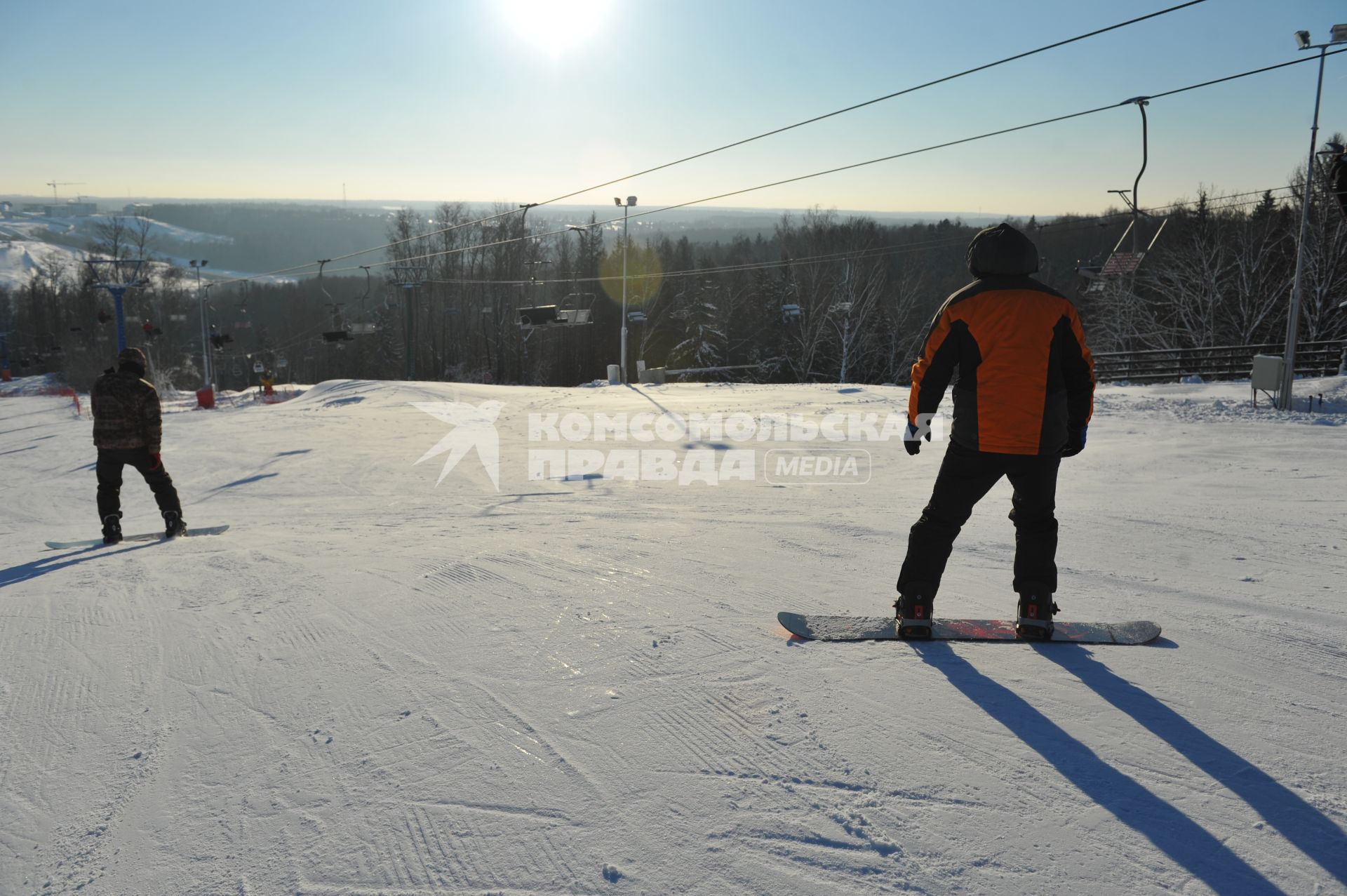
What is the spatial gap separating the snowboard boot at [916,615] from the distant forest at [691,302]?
74.5 feet

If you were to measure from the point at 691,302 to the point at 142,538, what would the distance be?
49435mm

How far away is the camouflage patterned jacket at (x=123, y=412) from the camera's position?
19.7 ft

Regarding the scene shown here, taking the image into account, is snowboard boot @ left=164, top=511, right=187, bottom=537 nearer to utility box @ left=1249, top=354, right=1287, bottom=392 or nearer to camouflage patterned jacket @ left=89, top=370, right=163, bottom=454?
camouflage patterned jacket @ left=89, top=370, right=163, bottom=454

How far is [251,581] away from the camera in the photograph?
4039 millimetres

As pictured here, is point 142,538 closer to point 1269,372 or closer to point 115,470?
point 115,470

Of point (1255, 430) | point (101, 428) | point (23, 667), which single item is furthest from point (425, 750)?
point (1255, 430)

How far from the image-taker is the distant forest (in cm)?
3228

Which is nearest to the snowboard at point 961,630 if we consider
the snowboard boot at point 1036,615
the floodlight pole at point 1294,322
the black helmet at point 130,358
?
the snowboard boot at point 1036,615

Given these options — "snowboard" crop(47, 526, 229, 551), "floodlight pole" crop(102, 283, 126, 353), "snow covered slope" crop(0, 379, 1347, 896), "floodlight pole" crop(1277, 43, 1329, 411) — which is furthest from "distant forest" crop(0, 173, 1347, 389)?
"snow covered slope" crop(0, 379, 1347, 896)

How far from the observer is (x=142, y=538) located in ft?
20.8

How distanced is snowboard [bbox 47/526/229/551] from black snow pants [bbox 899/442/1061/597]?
6.14 meters

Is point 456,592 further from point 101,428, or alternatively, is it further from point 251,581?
point 101,428

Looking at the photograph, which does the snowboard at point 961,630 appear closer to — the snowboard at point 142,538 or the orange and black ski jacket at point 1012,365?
the orange and black ski jacket at point 1012,365

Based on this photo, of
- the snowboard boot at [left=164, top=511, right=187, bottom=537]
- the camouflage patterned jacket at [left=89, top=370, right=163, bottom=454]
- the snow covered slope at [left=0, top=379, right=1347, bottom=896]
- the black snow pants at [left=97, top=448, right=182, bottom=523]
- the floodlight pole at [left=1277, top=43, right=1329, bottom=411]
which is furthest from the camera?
the floodlight pole at [left=1277, top=43, right=1329, bottom=411]
